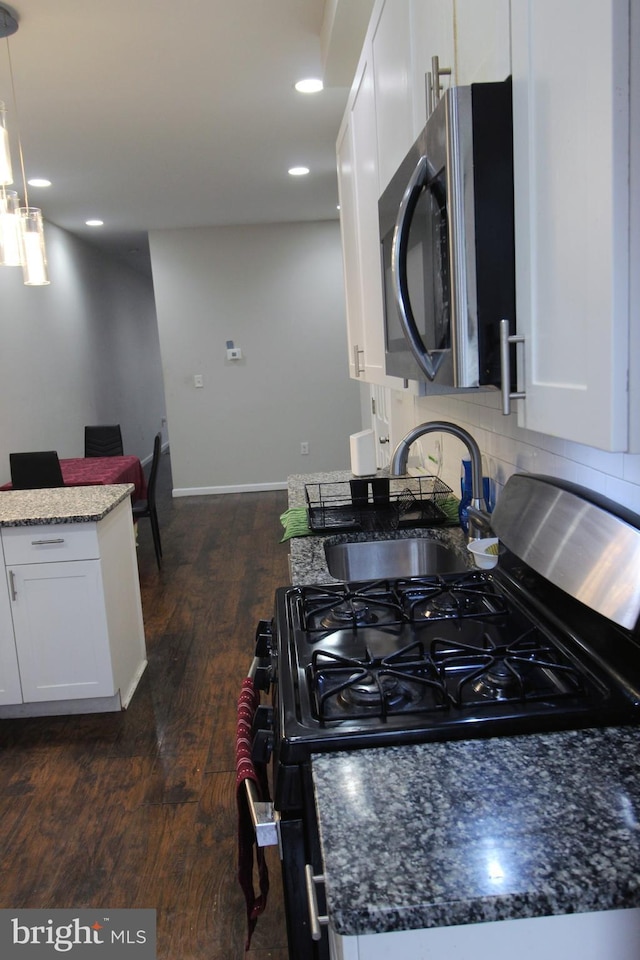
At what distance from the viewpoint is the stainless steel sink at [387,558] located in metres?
1.95

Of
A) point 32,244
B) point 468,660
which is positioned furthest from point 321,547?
point 32,244

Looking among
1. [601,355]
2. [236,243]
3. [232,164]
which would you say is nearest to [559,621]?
[601,355]

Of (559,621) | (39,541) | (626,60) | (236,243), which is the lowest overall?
(39,541)

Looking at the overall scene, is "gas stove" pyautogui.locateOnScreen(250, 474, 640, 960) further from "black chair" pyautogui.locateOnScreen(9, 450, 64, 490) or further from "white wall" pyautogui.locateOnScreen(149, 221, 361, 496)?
"white wall" pyautogui.locateOnScreen(149, 221, 361, 496)

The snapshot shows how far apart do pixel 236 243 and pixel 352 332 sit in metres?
4.58

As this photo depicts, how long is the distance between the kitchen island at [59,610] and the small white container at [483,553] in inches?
59.9

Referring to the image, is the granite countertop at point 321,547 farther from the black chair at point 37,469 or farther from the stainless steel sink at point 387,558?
the black chair at point 37,469

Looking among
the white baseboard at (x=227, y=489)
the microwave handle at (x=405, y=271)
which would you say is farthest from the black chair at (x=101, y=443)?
the microwave handle at (x=405, y=271)

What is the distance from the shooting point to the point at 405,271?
1242mm

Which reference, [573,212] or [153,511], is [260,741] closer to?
[573,212]

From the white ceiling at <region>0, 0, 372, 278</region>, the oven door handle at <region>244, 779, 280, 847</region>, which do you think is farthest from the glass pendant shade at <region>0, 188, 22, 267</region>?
the oven door handle at <region>244, 779, 280, 847</region>

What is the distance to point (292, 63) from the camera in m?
3.31

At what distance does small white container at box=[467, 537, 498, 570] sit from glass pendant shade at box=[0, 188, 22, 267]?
230 cm

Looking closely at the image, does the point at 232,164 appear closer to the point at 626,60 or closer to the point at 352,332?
the point at 352,332
